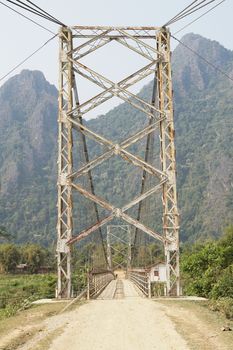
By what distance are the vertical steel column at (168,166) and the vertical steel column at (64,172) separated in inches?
114

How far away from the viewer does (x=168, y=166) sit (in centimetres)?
1411

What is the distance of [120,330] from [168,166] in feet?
23.2

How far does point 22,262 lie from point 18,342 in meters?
77.5

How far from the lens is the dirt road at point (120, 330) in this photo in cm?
674

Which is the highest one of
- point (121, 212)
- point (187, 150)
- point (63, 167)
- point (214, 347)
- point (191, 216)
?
point (187, 150)

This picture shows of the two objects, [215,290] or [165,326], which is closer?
[165,326]

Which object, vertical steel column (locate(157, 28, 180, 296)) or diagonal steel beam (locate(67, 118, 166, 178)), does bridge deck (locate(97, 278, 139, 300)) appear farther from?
diagonal steel beam (locate(67, 118, 166, 178))

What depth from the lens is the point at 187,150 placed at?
19350cm

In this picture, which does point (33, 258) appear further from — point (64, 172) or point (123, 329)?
point (123, 329)

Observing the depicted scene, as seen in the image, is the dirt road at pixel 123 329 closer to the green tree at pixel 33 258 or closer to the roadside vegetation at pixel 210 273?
the roadside vegetation at pixel 210 273

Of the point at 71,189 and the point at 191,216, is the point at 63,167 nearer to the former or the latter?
the point at 71,189

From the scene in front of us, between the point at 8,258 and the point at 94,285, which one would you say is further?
the point at 8,258

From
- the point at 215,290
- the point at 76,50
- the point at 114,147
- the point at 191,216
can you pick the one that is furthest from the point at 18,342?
the point at 191,216

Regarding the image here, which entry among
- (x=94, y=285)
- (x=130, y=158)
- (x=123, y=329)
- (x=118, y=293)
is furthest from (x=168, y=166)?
(x=118, y=293)
